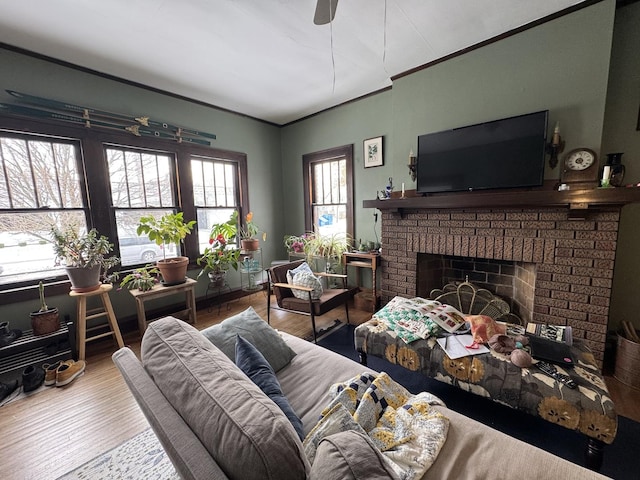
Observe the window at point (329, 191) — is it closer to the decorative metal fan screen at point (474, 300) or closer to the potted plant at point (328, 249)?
the potted plant at point (328, 249)

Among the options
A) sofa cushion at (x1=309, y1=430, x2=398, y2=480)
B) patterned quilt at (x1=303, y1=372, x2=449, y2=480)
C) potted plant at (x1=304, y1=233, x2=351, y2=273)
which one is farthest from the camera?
potted plant at (x1=304, y1=233, x2=351, y2=273)

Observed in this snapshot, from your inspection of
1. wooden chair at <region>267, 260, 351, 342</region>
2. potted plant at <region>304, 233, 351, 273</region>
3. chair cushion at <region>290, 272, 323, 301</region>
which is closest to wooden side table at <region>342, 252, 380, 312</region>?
potted plant at <region>304, 233, 351, 273</region>

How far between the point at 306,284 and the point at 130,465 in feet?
5.53

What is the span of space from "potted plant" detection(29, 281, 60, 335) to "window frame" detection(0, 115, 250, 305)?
0.26 meters

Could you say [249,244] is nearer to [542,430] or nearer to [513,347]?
[513,347]

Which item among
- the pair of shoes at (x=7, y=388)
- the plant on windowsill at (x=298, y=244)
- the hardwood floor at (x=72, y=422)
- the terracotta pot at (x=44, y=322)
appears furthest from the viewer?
the plant on windowsill at (x=298, y=244)

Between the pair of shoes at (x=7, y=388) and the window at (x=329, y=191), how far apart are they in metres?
3.43

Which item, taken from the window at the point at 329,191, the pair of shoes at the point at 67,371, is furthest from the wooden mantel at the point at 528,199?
the pair of shoes at the point at 67,371

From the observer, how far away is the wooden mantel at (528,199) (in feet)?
5.86

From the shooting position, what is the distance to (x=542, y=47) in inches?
82.6

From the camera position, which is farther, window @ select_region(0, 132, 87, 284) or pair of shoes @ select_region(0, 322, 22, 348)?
window @ select_region(0, 132, 87, 284)

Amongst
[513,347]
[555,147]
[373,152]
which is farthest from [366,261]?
[555,147]

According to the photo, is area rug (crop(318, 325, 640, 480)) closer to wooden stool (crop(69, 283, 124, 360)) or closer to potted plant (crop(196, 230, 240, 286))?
potted plant (crop(196, 230, 240, 286))

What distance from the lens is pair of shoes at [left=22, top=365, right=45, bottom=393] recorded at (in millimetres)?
1976
